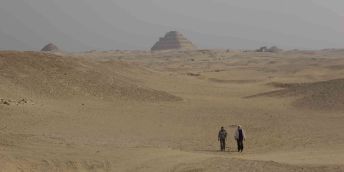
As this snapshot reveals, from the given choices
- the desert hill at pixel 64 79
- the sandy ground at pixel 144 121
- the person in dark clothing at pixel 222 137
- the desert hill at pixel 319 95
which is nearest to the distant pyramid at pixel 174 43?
the sandy ground at pixel 144 121

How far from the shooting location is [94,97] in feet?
108

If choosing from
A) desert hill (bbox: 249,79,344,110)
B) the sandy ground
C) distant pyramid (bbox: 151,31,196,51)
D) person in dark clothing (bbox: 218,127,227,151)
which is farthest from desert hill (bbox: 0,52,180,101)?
distant pyramid (bbox: 151,31,196,51)

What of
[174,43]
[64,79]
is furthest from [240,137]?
[174,43]

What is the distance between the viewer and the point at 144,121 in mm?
27125

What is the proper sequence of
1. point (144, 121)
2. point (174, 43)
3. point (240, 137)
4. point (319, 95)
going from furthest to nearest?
point (174, 43)
point (319, 95)
point (144, 121)
point (240, 137)

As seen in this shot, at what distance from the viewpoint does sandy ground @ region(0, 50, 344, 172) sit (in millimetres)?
17578

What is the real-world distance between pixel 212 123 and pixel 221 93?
13792 millimetres

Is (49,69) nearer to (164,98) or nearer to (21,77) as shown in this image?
(21,77)

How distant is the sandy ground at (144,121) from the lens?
17578 millimetres

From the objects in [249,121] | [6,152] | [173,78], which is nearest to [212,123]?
[249,121]

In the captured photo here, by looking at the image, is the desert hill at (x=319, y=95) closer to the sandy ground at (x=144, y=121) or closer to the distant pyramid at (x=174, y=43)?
the sandy ground at (x=144, y=121)

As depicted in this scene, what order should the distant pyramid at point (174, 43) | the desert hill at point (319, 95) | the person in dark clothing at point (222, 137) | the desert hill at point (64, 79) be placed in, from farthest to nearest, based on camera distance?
the distant pyramid at point (174, 43) → the desert hill at point (319, 95) → the desert hill at point (64, 79) → the person in dark clothing at point (222, 137)

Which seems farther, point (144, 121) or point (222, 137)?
point (144, 121)

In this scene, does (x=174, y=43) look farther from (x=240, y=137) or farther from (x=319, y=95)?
(x=240, y=137)
